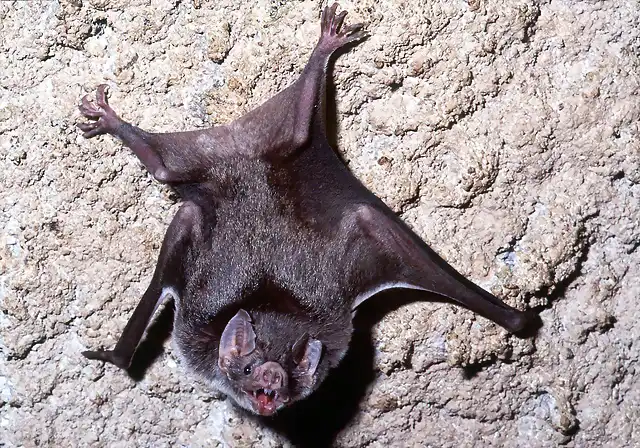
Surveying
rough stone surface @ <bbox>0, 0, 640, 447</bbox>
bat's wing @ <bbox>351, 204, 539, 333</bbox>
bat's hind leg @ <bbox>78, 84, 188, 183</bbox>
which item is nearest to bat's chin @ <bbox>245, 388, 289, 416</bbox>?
bat's wing @ <bbox>351, 204, 539, 333</bbox>

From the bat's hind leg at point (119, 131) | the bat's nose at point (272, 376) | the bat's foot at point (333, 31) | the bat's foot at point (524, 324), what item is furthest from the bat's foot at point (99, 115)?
the bat's foot at point (524, 324)

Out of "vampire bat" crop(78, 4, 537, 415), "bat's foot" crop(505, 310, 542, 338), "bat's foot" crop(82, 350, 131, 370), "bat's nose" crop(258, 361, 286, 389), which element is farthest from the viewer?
"bat's foot" crop(82, 350, 131, 370)

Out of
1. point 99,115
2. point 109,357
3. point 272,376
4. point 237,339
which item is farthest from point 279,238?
point 109,357

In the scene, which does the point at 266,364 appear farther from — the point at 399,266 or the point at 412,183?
the point at 412,183

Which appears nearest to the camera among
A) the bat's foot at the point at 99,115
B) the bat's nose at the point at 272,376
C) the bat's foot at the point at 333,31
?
the bat's nose at the point at 272,376

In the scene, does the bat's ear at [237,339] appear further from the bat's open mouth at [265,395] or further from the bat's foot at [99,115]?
the bat's foot at [99,115]

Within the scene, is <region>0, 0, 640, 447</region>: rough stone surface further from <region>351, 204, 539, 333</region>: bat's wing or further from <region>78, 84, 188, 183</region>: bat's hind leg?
<region>351, 204, 539, 333</region>: bat's wing

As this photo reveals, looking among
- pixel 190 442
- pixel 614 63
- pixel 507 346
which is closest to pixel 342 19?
pixel 614 63
